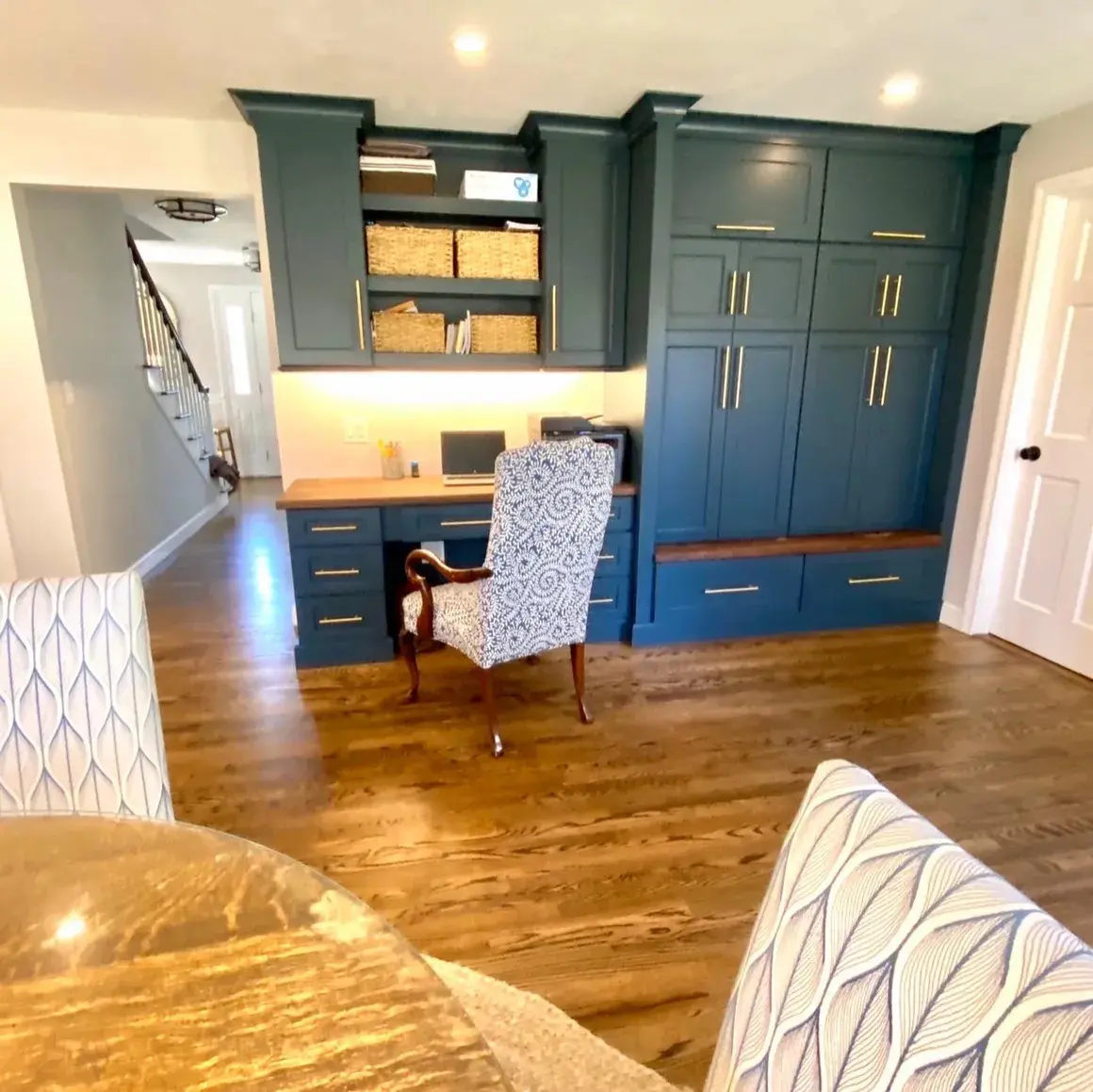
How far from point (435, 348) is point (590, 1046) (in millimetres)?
2605

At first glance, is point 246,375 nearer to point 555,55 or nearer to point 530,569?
point 555,55

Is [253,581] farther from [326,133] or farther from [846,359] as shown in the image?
[846,359]

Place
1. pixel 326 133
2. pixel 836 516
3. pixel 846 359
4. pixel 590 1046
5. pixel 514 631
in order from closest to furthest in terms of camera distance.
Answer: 1. pixel 590 1046
2. pixel 514 631
3. pixel 326 133
4. pixel 846 359
5. pixel 836 516

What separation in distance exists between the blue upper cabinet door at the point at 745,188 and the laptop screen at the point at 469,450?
1213 mm

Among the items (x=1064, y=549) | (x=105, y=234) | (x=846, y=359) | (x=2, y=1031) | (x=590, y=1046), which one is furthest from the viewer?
(x=105, y=234)

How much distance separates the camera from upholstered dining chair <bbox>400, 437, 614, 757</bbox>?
212cm

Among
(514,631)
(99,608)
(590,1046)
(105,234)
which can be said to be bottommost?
(590,1046)

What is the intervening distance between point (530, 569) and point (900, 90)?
2288mm

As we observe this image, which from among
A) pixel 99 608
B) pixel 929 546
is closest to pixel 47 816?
pixel 99 608

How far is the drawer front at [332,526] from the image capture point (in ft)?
9.13

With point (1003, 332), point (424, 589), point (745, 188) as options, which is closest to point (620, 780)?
point (424, 589)

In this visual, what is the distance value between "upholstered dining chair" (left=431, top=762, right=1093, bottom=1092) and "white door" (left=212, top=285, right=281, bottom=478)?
763 cm

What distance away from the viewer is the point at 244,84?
2.45 meters

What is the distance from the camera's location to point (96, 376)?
3.77 meters
